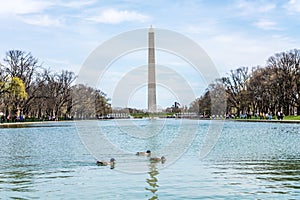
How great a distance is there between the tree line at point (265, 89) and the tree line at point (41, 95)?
29150 mm

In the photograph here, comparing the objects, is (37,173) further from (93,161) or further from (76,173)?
(93,161)

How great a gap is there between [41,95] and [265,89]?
43922 millimetres

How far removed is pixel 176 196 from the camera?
15.2 meters

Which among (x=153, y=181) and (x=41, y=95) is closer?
(x=153, y=181)

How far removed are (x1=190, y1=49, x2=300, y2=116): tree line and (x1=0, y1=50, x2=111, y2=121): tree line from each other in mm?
29150

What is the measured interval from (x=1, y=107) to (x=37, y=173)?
68.4 meters

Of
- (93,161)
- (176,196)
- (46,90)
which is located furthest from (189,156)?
(46,90)

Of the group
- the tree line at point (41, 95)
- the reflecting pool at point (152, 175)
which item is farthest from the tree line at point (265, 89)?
the reflecting pool at point (152, 175)

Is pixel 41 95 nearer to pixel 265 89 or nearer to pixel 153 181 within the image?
pixel 265 89

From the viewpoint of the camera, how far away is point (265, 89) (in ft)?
308

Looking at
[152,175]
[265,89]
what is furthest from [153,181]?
[265,89]

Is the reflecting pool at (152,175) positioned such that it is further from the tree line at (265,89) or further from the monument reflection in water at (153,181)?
the tree line at (265,89)

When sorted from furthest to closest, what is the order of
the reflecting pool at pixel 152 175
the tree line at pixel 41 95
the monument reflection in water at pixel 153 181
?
the tree line at pixel 41 95, the monument reflection in water at pixel 153 181, the reflecting pool at pixel 152 175

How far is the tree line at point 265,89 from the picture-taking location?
8707 cm
